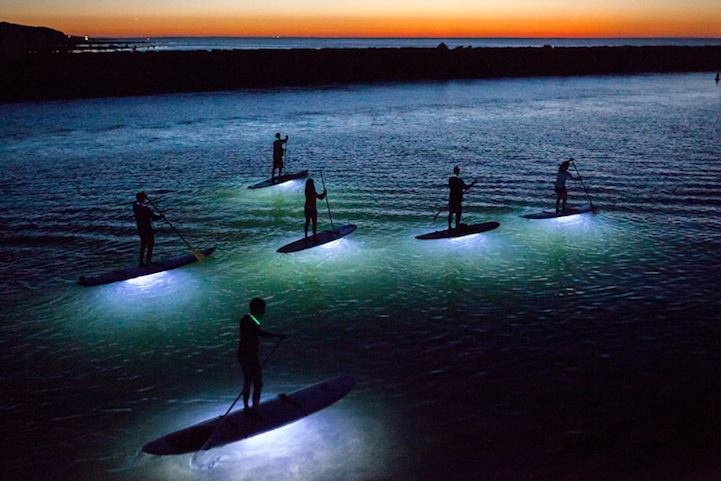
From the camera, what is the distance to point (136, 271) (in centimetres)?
1717

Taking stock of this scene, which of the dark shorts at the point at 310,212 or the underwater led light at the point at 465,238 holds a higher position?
the dark shorts at the point at 310,212

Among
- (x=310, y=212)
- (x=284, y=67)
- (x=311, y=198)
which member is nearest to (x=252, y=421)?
(x=311, y=198)

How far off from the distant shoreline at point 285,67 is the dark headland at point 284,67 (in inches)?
6.4

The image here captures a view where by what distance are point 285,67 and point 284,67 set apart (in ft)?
0.73

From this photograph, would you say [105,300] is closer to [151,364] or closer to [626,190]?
[151,364]

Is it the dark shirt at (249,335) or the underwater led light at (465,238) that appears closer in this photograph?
the dark shirt at (249,335)

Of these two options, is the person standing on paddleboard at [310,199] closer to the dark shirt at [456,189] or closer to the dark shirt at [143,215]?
the dark shirt at [456,189]

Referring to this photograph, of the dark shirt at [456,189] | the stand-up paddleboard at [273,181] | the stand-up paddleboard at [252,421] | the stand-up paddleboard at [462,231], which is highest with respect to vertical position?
the dark shirt at [456,189]

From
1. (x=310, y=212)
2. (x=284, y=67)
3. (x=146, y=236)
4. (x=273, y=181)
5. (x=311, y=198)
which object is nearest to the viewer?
(x=146, y=236)

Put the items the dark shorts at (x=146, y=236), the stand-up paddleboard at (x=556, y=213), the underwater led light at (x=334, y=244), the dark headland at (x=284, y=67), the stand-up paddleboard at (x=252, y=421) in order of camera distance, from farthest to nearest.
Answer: the dark headland at (x=284, y=67) < the stand-up paddleboard at (x=556, y=213) < the underwater led light at (x=334, y=244) < the dark shorts at (x=146, y=236) < the stand-up paddleboard at (x=252, y=421)

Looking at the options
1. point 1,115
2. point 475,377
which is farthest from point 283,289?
point 1,115

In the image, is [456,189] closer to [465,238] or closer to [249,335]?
[465,238]

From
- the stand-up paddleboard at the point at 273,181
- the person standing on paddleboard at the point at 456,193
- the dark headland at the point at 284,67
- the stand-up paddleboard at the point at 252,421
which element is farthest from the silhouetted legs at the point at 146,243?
the dark headland at the point at 284,67

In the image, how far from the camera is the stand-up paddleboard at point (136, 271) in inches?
656
